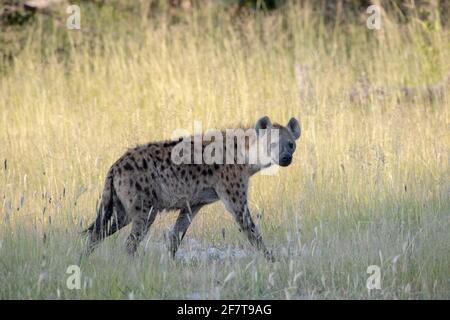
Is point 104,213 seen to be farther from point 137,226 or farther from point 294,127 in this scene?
point 294,127

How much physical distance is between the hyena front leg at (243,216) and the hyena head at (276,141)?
32cm

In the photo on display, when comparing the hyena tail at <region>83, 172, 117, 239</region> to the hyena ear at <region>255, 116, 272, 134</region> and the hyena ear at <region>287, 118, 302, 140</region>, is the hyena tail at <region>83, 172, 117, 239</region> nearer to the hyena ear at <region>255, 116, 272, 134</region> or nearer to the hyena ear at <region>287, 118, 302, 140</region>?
the hyena ear at <region>255, 116, 272, 134</region>

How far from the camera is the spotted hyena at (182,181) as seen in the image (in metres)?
5.85

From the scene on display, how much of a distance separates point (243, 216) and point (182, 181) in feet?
1.47

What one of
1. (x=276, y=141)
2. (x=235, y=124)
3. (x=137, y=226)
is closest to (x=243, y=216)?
(x=276, y=141)

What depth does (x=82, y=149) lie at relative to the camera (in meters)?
7.86

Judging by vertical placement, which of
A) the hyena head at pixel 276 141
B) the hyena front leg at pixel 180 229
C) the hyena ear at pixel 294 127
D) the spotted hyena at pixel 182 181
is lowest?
the hyena front leg at pixel 180 229

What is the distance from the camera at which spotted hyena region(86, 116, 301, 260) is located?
5.85 m

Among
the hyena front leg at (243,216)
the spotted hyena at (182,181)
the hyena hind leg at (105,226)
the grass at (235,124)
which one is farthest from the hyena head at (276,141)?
the hyena hind leg at (105,226)

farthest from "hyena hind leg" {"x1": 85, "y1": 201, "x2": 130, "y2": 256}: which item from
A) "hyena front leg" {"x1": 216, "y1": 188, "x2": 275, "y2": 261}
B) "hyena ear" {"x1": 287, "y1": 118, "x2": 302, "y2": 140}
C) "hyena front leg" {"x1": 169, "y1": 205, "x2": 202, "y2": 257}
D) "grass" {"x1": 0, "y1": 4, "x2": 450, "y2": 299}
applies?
"hyena ear" {"x1": 287, "y1": 118, "x2": 302, "y2": 140}

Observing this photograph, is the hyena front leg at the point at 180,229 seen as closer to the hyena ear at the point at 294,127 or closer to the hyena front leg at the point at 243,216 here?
the hyena front leg at the point at 243,216

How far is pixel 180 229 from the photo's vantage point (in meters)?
6.17
